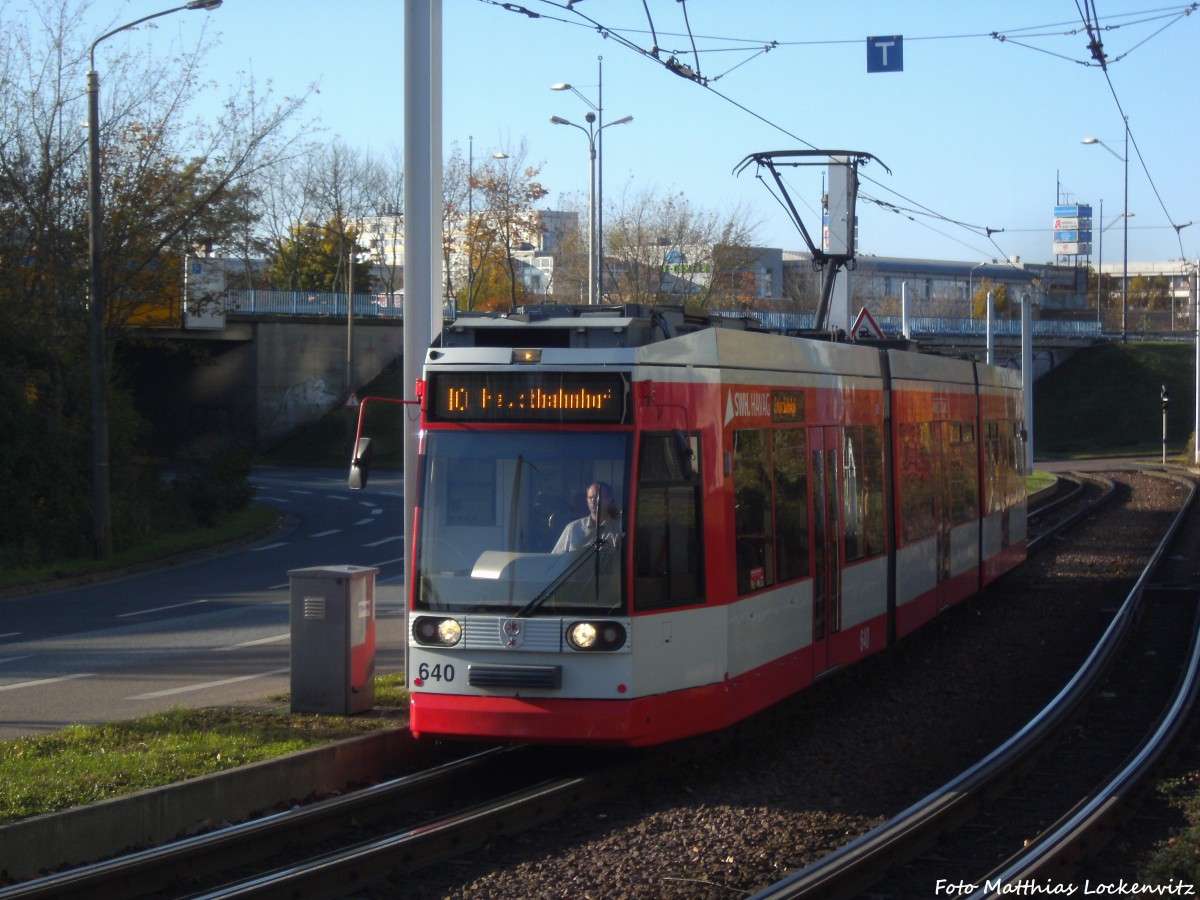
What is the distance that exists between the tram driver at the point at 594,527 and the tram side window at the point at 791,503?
6.60 feet

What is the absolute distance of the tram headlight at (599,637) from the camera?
28.1 feet

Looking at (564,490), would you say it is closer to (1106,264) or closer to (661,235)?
(661,235)

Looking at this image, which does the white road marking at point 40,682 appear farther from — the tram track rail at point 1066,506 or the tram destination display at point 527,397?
the tram track rail at point 1066,506

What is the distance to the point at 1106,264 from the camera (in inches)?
7402

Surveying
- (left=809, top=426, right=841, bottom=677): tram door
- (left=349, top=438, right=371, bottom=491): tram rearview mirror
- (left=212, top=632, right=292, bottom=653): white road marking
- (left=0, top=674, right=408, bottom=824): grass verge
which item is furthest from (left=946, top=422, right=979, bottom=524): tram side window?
(left=349, top=438, right=371, bottom=491): tram rearview mirror

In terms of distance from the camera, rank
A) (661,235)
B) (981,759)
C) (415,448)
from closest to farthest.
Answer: (981,759) < (415,448) < (661,235)

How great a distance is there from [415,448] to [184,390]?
1975 inches

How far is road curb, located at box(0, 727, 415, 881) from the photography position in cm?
713

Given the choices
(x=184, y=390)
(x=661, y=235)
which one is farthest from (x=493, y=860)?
(x=184, y=390)

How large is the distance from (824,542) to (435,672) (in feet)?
12.4

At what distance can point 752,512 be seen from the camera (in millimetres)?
9906

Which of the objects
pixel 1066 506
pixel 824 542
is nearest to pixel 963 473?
pixel 824 542

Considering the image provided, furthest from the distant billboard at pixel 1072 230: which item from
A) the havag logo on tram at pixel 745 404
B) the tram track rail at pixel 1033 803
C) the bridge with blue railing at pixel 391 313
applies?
the havag logo on tram at pixel 745 404

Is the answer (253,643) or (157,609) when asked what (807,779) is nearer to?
(253,643)
